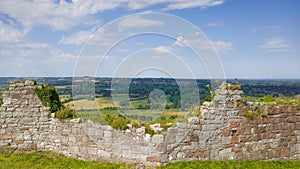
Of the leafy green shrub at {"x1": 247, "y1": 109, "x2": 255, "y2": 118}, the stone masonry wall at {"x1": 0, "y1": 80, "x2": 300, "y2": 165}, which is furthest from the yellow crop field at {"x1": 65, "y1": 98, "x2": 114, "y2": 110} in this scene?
the leafy green shrub at {"x1": 247, "y1": 109, "x2": 255, "y2": 118}

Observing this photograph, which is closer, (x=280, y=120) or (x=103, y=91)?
(x=280, y=120)

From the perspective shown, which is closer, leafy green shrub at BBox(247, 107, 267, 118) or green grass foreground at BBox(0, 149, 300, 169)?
green grass foreground at BBox(0, 149, 300, 169)

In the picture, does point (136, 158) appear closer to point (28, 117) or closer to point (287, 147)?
point (28, 117)

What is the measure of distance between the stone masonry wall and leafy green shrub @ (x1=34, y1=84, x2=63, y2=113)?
227mm

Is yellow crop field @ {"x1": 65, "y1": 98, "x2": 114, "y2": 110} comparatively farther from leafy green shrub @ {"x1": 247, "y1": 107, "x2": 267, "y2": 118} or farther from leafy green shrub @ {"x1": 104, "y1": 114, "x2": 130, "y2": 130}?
leafy green shrub @ {"x1": 247, "y1": 107, "x2": 267, "y2": 118}

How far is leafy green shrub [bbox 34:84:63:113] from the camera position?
11062 millimetres

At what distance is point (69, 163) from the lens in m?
9.96

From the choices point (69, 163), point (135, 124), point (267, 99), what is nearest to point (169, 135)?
point (135, 124)

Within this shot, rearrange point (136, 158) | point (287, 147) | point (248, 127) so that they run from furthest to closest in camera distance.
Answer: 1. point (287, 147)
2. point (248, 127)
3. point (136, 158)

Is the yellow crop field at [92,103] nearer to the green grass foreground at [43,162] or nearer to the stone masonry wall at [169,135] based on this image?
the stone masonry wall at [169,135]

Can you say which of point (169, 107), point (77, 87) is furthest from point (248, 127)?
point (77, 87)

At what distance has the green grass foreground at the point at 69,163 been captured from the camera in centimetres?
936

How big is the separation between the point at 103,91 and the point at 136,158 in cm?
337

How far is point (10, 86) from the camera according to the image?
11.1 m
